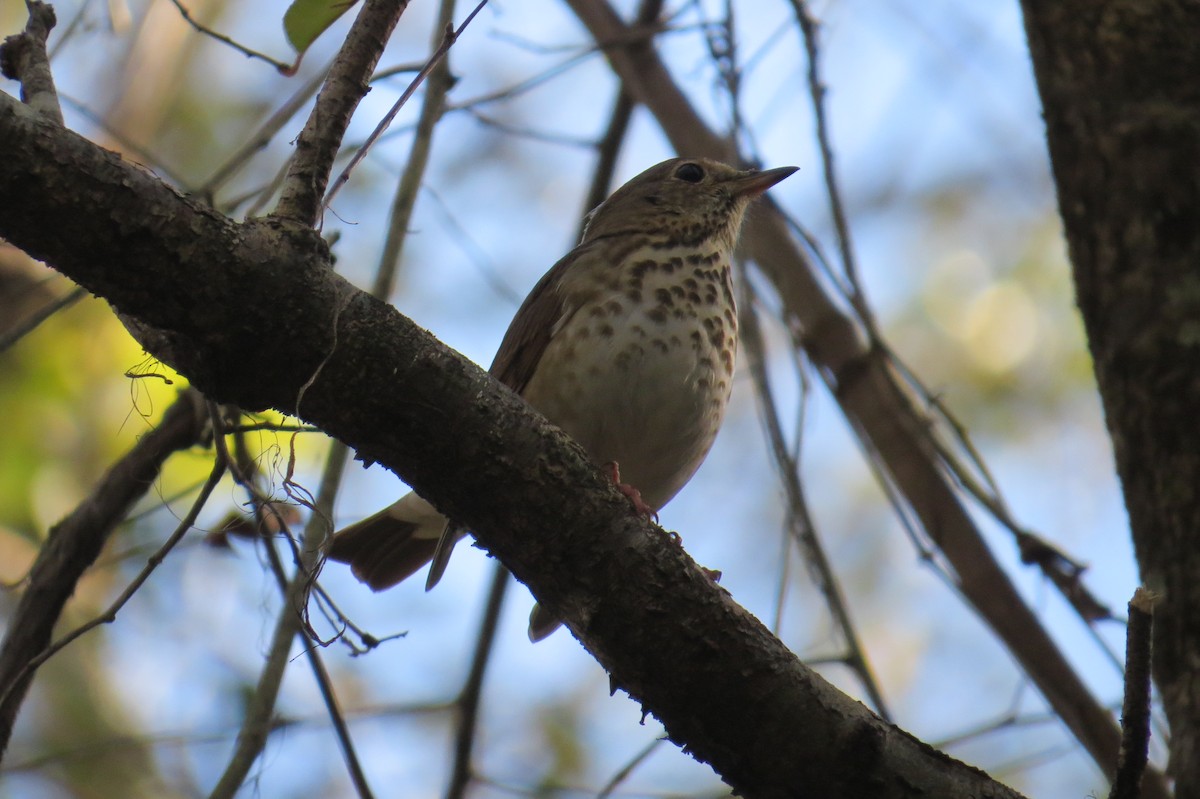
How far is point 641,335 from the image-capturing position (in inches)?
157

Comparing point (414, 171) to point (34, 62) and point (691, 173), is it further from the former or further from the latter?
point (34, 62)

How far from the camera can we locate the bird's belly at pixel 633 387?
3.95 m

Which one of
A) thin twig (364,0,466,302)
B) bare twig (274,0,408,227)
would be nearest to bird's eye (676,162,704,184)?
thin twig (364,0,466,302)

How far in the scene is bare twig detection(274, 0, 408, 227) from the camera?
2.42m

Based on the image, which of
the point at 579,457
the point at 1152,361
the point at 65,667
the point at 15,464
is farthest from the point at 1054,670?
Result: the point at 65,667

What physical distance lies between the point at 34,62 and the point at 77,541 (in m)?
1.55

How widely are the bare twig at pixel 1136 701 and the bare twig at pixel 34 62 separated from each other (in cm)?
216

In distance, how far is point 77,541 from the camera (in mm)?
3572

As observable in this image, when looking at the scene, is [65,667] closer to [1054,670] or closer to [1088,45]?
[1054,670]

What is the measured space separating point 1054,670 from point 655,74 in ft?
9.24

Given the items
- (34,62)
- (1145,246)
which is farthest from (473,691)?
(34,62)

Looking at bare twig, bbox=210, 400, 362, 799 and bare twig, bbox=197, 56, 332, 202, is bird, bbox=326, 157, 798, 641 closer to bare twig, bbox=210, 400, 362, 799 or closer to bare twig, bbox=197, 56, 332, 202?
bare twig, bbox=210, 400, 362, 799

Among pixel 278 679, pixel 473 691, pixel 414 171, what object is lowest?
pixel 278 679

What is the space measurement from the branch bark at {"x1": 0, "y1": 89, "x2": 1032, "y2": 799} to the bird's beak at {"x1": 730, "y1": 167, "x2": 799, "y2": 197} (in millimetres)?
2640
